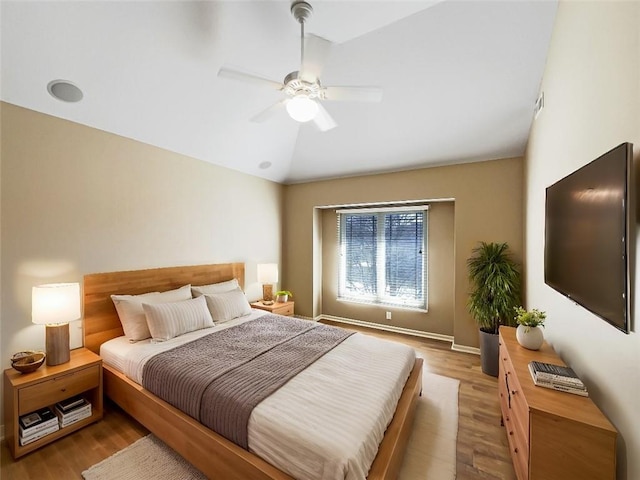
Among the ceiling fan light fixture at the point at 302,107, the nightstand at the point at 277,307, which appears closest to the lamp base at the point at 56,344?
the nightstand at the point at 277,307

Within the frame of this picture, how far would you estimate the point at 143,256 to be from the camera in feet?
9.73

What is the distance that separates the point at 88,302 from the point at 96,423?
1.04 meters

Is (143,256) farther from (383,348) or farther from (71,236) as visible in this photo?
(383,348)

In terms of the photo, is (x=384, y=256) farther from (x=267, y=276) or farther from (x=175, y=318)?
(x=175, y=318)

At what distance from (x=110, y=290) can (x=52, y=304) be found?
63 cm

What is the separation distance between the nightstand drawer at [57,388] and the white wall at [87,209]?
431 mm

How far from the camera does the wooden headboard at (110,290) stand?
2.53 metres

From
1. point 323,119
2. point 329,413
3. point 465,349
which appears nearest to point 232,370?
point 329,413

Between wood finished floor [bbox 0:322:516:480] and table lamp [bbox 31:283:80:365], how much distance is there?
62 cm

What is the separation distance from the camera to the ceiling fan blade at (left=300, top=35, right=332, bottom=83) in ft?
5.23

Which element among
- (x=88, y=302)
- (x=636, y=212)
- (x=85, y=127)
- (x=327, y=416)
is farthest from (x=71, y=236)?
(x=636, y=212)

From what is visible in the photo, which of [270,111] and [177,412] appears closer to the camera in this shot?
[177,412]

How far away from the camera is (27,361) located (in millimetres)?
2053

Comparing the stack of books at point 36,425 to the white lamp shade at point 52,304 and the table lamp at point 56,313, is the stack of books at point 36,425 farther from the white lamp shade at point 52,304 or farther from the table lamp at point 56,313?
the white lamp shade at point 52,304
